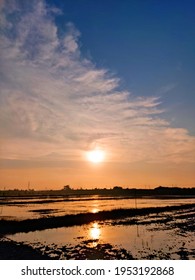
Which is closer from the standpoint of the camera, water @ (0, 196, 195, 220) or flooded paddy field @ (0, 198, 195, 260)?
flooded paddy field @ (0, 198, 195, 260)

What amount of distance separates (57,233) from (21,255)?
→ 8569mm

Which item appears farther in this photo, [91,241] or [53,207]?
[53,207]

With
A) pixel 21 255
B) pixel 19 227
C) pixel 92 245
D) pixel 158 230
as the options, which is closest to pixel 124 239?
pixel 92 245

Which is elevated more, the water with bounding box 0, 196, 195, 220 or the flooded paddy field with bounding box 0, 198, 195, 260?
the water with bounding box 0, 196, 195, 220

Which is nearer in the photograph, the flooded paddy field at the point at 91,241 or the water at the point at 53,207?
the flooded paddy field at the point at 91,241

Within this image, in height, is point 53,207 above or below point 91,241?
above

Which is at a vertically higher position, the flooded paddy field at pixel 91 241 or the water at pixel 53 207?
the water at pixel 53 207
